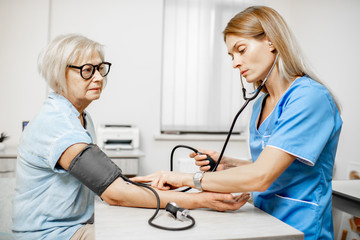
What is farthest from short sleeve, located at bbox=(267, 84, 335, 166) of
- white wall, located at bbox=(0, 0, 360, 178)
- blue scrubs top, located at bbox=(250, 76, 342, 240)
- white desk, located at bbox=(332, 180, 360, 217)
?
white wall, located at bbox=(0, 0, 360, 178)

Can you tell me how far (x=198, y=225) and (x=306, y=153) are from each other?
39 cm

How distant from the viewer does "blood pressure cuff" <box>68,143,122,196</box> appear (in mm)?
912

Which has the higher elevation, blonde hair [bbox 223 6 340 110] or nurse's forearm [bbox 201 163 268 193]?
blonde hair [bbox 223 6 340 110]

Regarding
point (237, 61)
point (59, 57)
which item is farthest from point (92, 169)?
point (237, 61)

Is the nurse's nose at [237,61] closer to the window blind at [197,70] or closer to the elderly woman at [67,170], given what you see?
the elderly woman at [67,170]

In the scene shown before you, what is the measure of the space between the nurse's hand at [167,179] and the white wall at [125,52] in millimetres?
2133

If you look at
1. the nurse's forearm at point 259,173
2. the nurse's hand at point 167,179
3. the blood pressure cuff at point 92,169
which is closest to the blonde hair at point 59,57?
the blood pressure cuff at point 92,169

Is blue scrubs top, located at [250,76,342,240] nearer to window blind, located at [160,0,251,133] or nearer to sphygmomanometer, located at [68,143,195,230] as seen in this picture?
sphygmomanometer, located at [68,143,195,230]

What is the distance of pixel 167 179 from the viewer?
1.02 m

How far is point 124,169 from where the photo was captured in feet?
8.64

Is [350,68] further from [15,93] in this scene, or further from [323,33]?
[15,93]

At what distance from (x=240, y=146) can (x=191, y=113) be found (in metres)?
0.73

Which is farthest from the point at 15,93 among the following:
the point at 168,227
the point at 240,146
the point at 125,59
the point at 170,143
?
the point at 168,227

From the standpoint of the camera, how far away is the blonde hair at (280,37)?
102 cm
